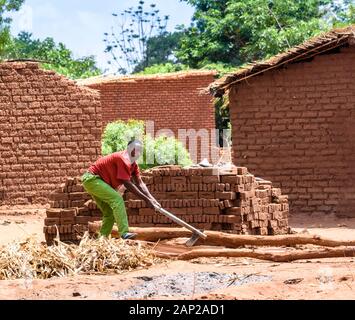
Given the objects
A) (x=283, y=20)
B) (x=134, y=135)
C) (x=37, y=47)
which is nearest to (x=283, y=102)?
(x=134, y=135)

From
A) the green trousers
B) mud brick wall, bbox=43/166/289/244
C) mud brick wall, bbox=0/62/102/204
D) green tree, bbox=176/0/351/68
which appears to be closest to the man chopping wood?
the green trousers

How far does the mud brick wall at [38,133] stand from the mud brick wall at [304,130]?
2981 mm

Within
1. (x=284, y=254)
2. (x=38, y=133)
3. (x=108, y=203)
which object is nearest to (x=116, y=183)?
(x=108, y=203)

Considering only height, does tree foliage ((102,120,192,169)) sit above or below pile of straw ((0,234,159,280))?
above

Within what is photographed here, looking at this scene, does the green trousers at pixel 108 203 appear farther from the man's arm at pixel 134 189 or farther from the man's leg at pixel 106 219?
the man's arm at pixel 134 189

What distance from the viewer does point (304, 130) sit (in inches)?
729

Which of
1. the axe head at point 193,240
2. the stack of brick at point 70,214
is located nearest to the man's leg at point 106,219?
the axe head at point 193,240

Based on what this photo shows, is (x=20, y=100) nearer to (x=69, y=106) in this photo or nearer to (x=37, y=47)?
(x=69, y=106)

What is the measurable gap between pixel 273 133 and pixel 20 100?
4.74 meters

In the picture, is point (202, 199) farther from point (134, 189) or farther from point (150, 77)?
point (150, 77)

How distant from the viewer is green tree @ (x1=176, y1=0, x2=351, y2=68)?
3484 cm

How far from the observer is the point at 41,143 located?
1956 centimetres

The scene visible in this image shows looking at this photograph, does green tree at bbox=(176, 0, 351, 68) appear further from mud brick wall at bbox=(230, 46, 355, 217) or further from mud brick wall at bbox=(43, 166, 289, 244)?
mud brick wall at bbox=(43, 166, 289, 244)
